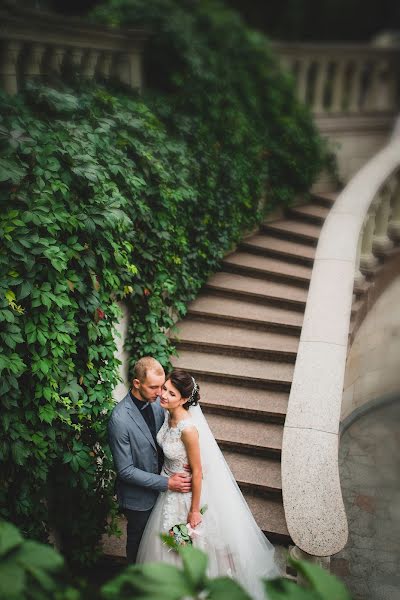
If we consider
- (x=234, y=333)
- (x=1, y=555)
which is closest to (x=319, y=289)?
(x=234, y=333)

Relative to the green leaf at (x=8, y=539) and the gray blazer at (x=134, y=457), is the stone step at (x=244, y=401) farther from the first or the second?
the green leaf at (x=8, y=539)

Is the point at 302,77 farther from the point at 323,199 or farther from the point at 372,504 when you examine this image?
the point at 372,504

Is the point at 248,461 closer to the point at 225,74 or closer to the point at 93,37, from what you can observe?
the point at 93,37

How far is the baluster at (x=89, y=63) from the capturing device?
5.68 m

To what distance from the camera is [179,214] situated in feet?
18.5

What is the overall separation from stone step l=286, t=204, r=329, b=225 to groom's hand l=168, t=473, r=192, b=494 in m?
5.38

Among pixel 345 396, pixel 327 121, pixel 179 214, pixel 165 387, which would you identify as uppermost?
pixel 327 121

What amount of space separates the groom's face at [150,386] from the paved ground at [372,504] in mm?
2508

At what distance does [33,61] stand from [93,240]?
2.24 meters

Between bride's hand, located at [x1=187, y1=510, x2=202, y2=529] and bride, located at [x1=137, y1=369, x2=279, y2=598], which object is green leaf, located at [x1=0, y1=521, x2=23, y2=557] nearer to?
bride, located at [x1=137, y1=369, x2=279, y2=598]

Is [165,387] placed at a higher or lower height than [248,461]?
higher

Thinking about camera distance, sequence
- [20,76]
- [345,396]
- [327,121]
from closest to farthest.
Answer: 1. [20,76]
2. [345,396]
3. [327,121]

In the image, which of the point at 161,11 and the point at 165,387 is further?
the point at 161,11

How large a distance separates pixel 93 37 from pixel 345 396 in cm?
534
